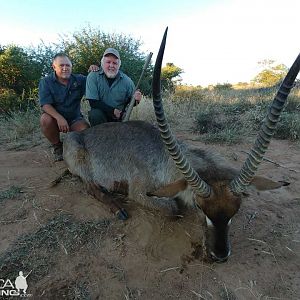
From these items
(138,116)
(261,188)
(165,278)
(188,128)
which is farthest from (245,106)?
(165,278)

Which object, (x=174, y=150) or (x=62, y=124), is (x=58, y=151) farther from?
(x=174, y=150)

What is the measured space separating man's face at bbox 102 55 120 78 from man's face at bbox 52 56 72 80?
0.69m

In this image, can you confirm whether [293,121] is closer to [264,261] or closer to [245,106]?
[245,106]

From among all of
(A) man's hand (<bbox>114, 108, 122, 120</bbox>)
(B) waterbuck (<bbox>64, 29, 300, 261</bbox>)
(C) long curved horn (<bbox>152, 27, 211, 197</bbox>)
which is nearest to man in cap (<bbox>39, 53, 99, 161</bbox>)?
(A) man's hand (<bbox>114, 108, 122, 120</bbox>)

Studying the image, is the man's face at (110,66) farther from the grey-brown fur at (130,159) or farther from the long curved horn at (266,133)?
the long curved horn at (266,133)

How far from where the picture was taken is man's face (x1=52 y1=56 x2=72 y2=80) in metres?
6.68

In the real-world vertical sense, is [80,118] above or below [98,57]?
below

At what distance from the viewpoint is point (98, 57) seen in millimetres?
14531

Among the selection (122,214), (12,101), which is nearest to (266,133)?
(122,214)

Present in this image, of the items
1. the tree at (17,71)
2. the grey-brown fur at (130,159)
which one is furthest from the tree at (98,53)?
the grey-brown fur at (130,159)

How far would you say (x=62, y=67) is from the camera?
671 cm

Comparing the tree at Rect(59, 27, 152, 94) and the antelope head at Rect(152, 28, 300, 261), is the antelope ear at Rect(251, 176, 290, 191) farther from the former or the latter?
the tree at Rect(59, 27, 152, 94)

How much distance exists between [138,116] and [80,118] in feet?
8.52

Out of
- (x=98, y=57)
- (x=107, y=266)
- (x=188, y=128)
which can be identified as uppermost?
(x=98, y=57)
